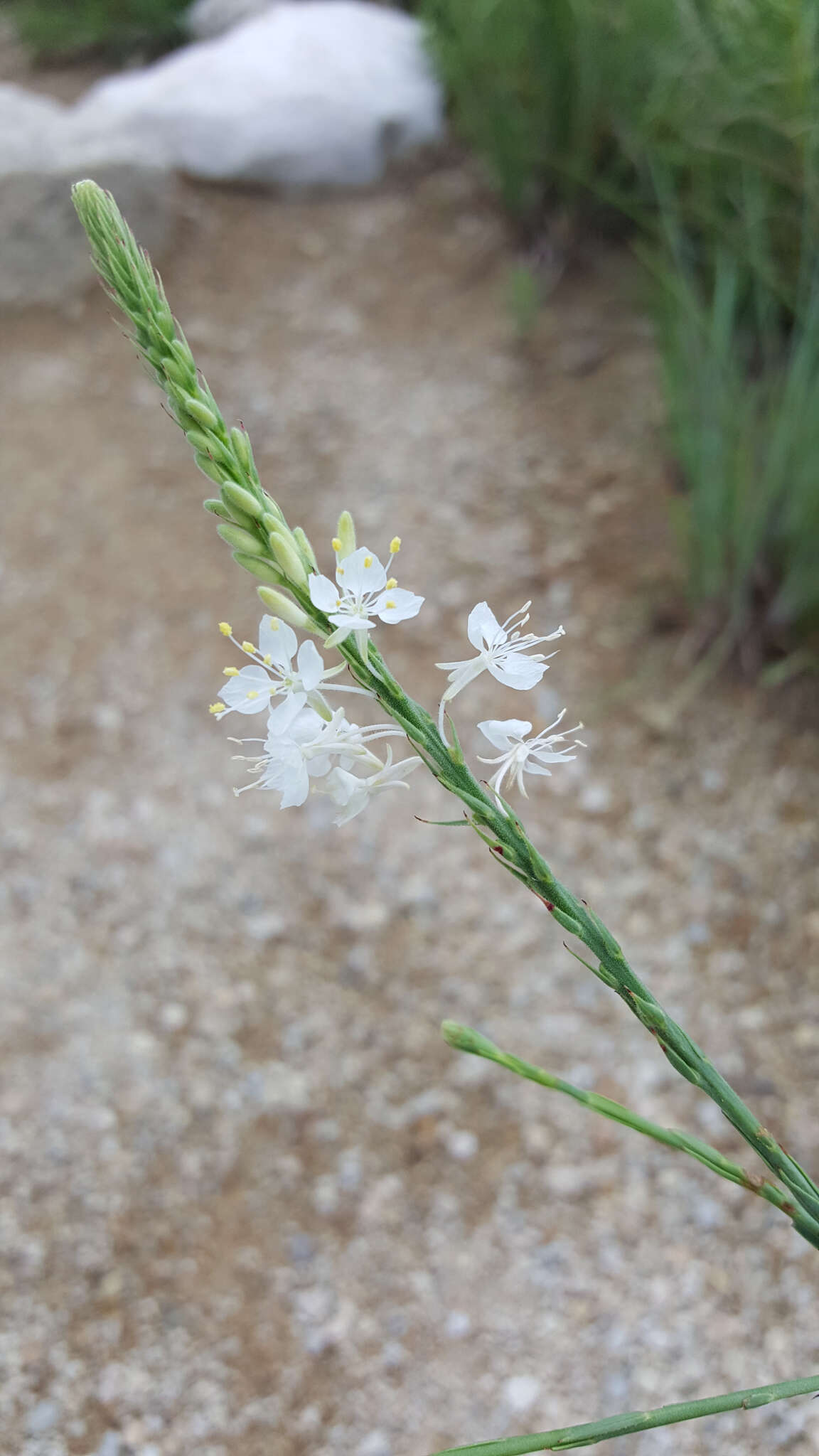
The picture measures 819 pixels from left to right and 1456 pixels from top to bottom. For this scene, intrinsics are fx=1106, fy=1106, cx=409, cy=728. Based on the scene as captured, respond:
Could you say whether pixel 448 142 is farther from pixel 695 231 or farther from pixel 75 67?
pixel 75 67

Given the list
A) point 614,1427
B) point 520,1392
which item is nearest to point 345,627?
point 614,1427

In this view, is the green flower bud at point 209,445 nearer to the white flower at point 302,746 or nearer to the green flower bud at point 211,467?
the green flower bud at point 211,467

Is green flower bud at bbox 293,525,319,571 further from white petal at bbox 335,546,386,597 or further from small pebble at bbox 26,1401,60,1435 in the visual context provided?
small pebble at bbox 26,1401,60,1435

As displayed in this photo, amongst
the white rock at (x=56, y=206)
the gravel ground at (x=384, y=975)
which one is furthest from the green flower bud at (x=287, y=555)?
the white rock at (x=56, y=206)

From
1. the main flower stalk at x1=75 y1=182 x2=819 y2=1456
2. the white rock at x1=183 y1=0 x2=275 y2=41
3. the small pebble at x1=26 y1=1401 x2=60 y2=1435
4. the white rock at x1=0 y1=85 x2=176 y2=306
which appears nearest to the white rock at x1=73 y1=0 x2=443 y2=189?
the white rock at x1=0 y1=85 x2=176 y2=306

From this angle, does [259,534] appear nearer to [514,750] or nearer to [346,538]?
[346,538]
